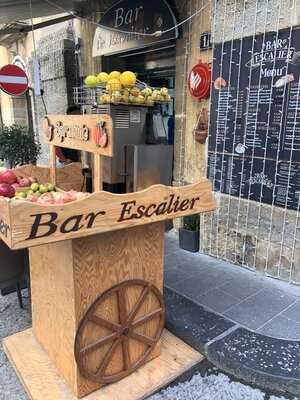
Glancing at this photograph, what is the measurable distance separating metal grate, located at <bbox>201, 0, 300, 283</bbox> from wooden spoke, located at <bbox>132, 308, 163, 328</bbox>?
1631 mm

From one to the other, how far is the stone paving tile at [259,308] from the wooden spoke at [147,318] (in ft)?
2.57

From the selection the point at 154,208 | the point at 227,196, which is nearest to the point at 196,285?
the point at 227,196

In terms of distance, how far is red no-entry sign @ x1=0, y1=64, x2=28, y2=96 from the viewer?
5.70 metres

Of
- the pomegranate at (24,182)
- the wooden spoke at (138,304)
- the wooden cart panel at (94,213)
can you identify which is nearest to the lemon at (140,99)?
the wooden cart panel at (94,213)

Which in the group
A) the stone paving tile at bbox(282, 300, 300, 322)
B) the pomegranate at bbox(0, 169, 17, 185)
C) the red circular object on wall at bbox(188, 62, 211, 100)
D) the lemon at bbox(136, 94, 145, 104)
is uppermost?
the red circular object on wall at bbox(188, 62, 211, 100)

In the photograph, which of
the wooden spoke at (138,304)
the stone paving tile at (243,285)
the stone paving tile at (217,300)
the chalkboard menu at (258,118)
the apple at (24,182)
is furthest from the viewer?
the stone paving tile at (243,285)

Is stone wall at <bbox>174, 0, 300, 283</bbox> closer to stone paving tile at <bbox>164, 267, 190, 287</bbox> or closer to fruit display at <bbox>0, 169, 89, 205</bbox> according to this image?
stone paving tile at <bbox>164, 267, 190, 287</bbox>

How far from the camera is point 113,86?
227 cm

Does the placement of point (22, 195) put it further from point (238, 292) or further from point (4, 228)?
point (238, 292)

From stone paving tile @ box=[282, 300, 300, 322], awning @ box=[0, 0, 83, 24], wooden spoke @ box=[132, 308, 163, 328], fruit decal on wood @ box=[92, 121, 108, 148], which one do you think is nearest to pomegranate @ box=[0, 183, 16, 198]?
fruit decal on wood @ box=[92, 121, 108, 148]

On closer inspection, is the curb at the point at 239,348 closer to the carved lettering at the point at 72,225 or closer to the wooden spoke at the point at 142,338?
the wooden spoke at the point at 142,338

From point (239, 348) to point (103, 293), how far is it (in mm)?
1100

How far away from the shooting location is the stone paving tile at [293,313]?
2.77m

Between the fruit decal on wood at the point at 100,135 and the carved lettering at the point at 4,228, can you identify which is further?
the fruit decal on wood at the point at 100,135
